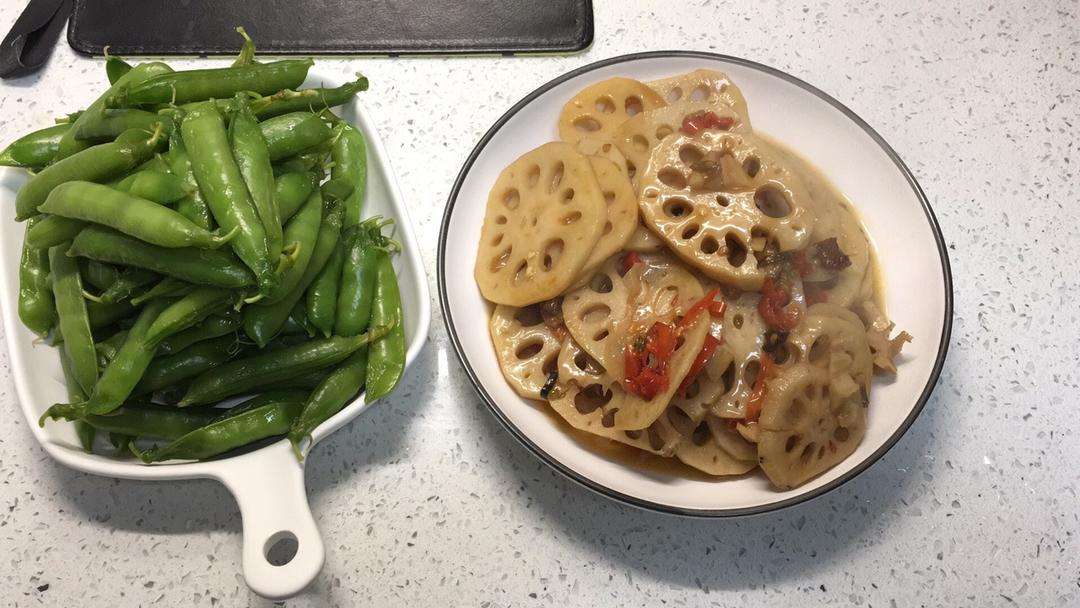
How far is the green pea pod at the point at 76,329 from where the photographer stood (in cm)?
122

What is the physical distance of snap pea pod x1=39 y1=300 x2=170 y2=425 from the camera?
118 centimetres

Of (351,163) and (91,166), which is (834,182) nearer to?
(351,163)

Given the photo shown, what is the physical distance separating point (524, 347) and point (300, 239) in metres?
0.47

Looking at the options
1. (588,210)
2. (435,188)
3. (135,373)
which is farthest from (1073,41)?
(135,373)

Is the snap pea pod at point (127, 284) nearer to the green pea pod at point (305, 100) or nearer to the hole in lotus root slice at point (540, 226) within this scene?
the green pea pod at point (305, 100)

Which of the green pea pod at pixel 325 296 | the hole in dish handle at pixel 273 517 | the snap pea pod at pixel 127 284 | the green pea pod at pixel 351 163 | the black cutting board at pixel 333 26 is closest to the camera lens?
the hole in dish handle at pixel 273 517

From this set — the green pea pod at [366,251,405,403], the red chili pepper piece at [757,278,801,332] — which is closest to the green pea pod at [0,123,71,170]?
the green pea pod at [366,251,405,403]

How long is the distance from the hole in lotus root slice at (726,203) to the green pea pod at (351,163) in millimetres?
558

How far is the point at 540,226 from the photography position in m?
1.40

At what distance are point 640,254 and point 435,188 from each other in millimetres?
595

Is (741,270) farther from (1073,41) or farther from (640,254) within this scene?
(1073,41)

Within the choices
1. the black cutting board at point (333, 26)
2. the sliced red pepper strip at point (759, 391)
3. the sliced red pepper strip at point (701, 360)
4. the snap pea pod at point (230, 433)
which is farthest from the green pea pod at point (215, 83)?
the sliced red pepper strip at point (759, 391)

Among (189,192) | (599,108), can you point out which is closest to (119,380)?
(189,192)

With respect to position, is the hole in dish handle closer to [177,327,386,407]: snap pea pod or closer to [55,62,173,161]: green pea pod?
[177,327,386,407]: snap pea pod
